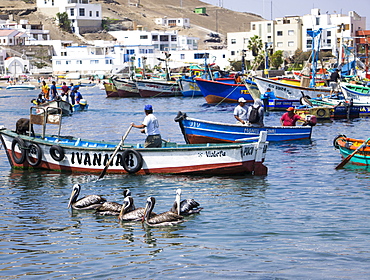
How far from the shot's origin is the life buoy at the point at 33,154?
A: 65.6ft

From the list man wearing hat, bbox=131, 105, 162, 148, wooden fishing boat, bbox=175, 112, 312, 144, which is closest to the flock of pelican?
man wearing hat, bbox=131, 105, 162, 148

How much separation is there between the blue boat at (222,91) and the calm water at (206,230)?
93.7ft

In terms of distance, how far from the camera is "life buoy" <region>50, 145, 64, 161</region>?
1950 centimetres

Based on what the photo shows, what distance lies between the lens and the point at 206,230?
13133mm

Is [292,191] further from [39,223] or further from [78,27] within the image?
[78,27]

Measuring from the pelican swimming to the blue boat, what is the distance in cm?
3636

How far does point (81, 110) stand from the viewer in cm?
4597

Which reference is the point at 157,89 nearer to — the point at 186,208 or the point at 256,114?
the point at 256,114

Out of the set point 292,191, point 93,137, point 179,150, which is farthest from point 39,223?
point 93,137

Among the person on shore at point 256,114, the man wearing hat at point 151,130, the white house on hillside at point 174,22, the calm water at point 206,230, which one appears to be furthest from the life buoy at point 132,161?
the white house on hillside at point 174,22

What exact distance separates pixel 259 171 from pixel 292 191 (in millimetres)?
1768

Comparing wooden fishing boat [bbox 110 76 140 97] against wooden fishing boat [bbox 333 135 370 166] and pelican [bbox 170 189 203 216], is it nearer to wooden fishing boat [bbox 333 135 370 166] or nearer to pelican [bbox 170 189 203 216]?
wooden fishing boat [bbox 333 135 370 166]

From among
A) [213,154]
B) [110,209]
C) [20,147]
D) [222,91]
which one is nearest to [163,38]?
[222,91]

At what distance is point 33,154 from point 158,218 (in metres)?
8.28
